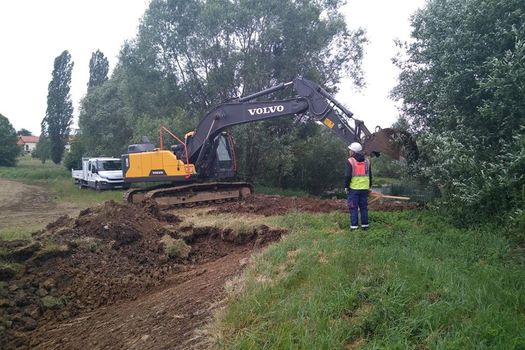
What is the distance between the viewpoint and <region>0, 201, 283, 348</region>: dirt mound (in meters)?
6.72

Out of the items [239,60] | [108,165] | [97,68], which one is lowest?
[108,165]

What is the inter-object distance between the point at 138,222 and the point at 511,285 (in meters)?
7.64

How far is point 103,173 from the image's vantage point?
2694 centimetres

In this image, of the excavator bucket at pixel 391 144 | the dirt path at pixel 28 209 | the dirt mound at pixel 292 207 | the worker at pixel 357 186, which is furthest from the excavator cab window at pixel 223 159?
the worker at pixel 357 186

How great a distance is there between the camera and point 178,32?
926 inches

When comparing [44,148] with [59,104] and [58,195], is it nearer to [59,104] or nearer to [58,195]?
[59,104]

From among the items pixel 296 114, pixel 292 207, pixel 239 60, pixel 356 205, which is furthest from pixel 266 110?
pixel 239 60

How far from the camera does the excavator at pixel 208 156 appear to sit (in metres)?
13.4

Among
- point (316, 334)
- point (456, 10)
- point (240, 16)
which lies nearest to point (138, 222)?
point (316, 334)

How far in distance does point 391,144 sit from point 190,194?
6456mm

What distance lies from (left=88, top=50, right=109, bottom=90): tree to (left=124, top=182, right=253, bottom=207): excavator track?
42141 millimetres

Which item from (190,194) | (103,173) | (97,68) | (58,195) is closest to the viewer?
(190,194)

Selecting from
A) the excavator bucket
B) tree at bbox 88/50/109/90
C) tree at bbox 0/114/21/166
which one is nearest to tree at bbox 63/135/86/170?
tree at bbox 88/50/109/90

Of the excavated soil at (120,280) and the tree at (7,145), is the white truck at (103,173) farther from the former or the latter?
the tree at (7,145)
